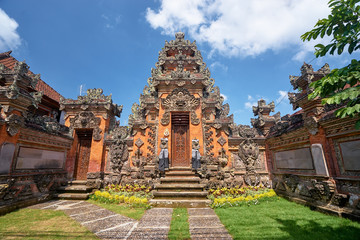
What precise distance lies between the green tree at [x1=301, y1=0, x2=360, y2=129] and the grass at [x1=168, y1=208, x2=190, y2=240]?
4374mm

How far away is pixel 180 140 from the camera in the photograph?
35.0ft

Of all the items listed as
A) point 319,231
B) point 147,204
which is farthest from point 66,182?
point 319,231

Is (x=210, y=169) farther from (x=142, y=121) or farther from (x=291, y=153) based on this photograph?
(x=142, y=121)

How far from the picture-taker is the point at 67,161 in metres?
10.1

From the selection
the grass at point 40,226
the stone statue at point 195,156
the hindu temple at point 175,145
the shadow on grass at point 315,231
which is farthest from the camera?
the stone statue at point 195,156

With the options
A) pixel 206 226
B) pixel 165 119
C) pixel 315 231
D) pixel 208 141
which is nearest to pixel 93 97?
pixel 165 119

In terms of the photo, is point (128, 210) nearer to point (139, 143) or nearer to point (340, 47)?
point (139, 143)

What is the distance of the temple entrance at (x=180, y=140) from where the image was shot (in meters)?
10.3

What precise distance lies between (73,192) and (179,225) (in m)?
7.58

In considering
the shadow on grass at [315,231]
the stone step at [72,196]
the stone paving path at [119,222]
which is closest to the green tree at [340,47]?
the shadow on grass at [315,231]

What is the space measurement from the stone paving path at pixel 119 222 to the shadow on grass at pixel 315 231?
11.3 feet

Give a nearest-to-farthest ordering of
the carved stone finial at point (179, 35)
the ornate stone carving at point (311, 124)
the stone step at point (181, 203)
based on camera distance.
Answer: the ornate stone carving at point (311, 124) → the stone step at point (181, 203) → the carved stone finial at point (179, 35)

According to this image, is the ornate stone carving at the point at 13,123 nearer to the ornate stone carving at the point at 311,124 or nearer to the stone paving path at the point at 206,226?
the stone paving path at the point at 206,226

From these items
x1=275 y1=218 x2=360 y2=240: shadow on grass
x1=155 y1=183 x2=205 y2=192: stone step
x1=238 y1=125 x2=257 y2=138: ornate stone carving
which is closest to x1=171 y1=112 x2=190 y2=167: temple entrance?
x1=155 y1=183 x2=205 y2=192: stone step
